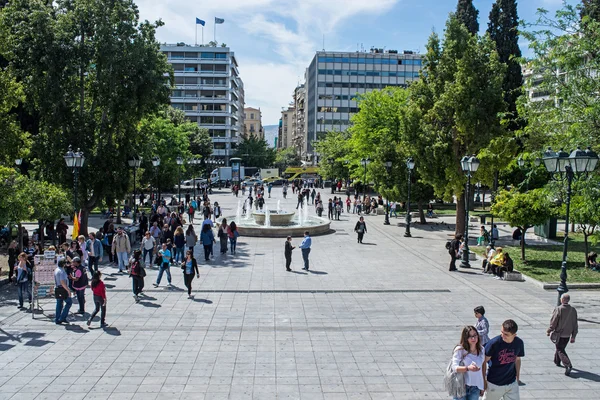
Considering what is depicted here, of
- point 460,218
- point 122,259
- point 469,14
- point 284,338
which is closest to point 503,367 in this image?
point 284,338

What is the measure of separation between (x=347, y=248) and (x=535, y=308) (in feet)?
36.3

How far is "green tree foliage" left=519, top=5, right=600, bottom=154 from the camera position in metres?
17.2

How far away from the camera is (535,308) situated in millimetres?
14320

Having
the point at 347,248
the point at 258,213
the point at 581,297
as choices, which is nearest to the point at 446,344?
the point at 581,297

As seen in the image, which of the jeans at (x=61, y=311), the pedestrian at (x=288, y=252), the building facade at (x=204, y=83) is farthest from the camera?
the building facade at (x=204, y=83)

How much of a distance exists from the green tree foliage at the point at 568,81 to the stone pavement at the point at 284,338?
5.45 m

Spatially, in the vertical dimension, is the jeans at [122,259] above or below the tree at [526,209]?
below

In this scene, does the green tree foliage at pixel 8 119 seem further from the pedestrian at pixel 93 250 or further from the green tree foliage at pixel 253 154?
the green tree foliage at pixel 253 154

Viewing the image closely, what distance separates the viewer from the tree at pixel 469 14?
43.0 metres

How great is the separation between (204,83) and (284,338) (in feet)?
294

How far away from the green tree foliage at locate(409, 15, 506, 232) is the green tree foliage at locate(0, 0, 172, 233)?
13555 millimetres

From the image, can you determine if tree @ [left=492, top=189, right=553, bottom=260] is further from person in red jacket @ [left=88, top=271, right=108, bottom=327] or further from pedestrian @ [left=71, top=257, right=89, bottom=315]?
pedestrian @ [left=71, top=257, right=89, bottom=315]

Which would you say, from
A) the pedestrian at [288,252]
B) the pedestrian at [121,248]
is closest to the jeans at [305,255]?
the pedestrian at [288,252]

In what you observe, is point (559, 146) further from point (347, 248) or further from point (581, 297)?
point (347, 248)
